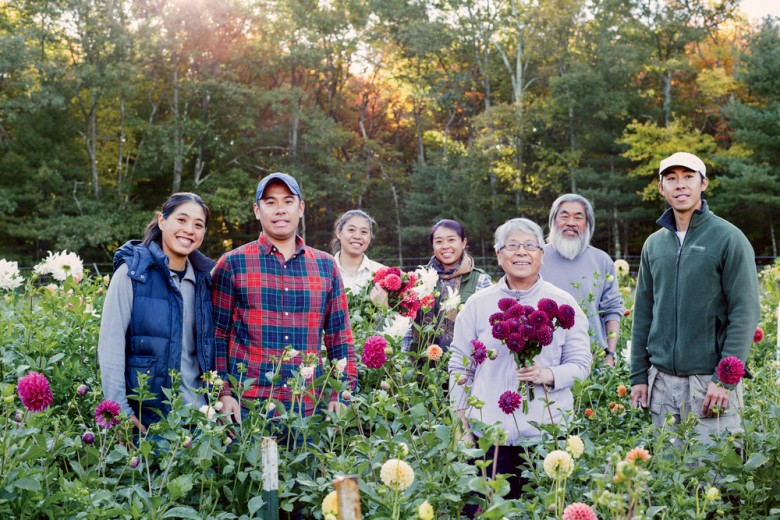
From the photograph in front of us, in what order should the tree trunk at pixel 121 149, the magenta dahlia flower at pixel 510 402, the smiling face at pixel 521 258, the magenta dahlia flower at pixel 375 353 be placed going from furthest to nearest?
the tree trunk at pixel 121 149 < the smiling face at pixel 521 258 < the magenta dahlia flower at pixel 375 353 < the magenta dahlia flower at pixel 510 402

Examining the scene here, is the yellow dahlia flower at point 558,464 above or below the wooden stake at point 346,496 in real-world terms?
below

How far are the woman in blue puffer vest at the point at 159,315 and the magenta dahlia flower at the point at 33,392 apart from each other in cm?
46

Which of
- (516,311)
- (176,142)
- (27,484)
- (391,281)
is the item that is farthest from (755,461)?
(176,142)

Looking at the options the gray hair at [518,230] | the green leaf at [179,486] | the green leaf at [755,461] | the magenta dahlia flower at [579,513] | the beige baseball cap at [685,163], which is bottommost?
the green leaf at [755,461]

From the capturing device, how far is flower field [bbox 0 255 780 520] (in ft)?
5.98

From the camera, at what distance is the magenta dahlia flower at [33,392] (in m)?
1.98

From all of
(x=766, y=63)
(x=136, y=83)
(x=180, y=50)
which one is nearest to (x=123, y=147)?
(x=136, y=83)

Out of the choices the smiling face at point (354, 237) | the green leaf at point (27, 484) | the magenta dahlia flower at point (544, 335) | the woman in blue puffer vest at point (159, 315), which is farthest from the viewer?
the smiling face at point (354, 237)

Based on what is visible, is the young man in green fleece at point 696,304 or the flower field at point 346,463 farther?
the young man in green fleece at point 696,304

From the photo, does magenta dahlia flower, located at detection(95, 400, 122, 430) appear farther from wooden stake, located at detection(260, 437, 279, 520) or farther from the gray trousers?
the gray trousers

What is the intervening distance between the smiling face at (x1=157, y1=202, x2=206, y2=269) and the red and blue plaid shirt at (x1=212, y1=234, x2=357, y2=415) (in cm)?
17

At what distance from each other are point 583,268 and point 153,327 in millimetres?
2571

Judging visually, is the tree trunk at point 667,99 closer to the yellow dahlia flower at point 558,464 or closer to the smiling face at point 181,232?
the smiling face at point 181,232

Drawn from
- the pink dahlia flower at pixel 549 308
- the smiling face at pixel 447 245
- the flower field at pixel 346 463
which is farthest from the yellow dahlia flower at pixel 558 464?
the smiling face at pixel 447 245
